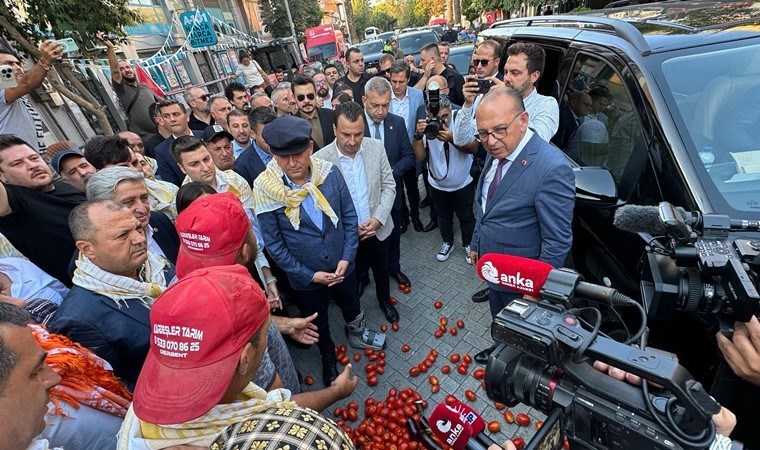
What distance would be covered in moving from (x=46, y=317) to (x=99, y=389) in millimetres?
825

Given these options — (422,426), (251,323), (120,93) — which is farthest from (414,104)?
(120,93)

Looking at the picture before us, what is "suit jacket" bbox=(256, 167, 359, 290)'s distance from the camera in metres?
2.61

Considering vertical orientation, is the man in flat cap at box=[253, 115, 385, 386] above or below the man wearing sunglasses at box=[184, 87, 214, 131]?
below

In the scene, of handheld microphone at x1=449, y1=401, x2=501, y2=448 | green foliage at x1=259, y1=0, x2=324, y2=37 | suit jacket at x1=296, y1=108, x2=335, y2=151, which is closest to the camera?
handheld microphone at x1=449, y1=401, x2=501, y2=448

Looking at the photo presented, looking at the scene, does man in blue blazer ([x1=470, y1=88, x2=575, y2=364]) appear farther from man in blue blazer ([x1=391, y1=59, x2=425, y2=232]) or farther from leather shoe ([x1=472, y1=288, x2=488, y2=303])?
man in blue blazer ([x1=391, y1=59, x2=425, y2=232])

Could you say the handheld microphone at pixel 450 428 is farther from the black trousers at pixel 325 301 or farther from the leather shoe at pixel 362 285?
the leather shoe at pixel 362 285

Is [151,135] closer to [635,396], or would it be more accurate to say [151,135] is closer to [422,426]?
[422,426]

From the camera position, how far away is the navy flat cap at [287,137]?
2377 mm

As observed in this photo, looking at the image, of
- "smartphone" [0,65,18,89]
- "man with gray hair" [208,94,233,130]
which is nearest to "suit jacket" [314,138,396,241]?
"man with gray hair" [208,94,233,130]

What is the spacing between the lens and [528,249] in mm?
2279

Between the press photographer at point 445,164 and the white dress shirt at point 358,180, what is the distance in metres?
0.79

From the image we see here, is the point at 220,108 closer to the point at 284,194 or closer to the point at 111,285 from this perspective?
the point at 284,194

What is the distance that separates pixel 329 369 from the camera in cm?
309

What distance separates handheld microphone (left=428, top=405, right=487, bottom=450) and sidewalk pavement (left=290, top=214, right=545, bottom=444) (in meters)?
0.89
